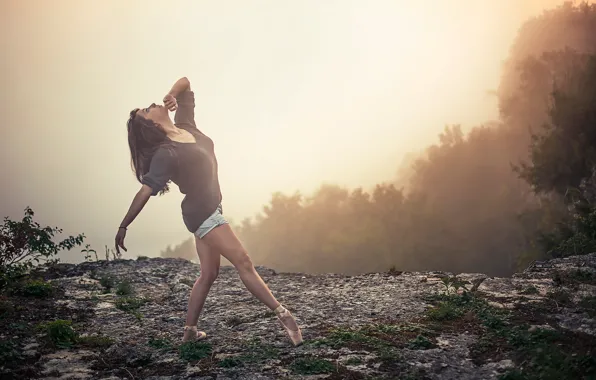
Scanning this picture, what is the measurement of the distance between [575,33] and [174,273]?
30.2m

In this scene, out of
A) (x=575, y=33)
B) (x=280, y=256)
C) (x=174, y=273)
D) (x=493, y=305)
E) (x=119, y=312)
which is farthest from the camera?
(x=280, y=256)

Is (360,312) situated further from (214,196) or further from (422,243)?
(422,243)

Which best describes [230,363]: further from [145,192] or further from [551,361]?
[551,361]

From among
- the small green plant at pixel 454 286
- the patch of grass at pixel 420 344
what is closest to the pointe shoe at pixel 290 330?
the patch of grass at pixel 420 344

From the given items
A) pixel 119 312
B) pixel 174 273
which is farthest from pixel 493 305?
pixel 174 273

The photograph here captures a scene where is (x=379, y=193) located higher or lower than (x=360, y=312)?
higher

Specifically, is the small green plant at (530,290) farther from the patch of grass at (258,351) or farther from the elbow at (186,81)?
the elbow at (186,81)

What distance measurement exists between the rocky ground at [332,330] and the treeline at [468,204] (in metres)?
14.7

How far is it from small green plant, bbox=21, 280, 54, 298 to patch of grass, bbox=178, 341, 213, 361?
5015 millimetres

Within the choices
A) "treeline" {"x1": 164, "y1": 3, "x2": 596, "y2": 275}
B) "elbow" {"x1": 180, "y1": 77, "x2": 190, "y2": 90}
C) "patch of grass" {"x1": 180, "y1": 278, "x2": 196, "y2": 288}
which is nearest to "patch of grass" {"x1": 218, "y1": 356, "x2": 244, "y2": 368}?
"elbow" {"x1": 180, "y1": 77, "x2": 190, "y2": 90}

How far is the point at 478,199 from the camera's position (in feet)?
114

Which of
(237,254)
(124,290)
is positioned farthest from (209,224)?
(124,290)

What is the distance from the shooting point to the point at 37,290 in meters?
9.41

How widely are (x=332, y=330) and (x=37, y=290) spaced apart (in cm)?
611
